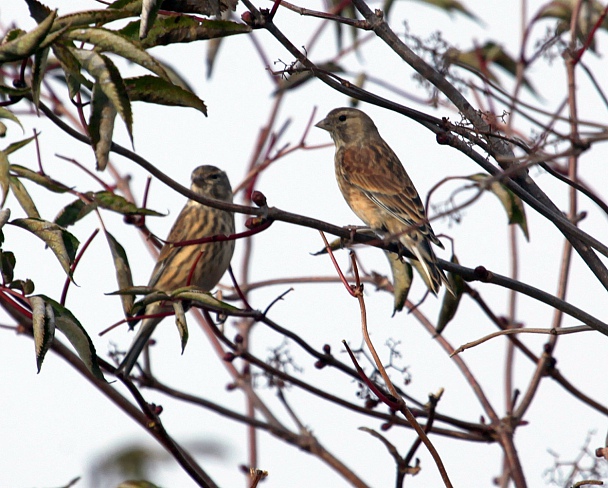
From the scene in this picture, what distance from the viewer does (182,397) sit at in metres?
3.61

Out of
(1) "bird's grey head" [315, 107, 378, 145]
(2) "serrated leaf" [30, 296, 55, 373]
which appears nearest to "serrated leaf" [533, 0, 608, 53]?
(1) "bird's grey head" [315, 107, 378, 145]

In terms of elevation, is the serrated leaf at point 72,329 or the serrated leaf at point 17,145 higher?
the serrated leaf at point 17,145

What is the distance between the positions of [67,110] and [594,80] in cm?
310

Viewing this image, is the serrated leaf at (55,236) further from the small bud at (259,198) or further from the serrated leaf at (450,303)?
the serrated leaf at (450,303)

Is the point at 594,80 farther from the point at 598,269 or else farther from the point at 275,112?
the point at 275,112

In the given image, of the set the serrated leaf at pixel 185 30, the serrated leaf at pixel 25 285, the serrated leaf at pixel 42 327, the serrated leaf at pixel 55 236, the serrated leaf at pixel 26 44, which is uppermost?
the serrated leaf at pixel 185 30

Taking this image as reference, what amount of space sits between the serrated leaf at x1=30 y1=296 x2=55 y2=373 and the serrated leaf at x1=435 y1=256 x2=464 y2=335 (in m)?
1.76

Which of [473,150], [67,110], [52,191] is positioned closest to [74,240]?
[52,191]

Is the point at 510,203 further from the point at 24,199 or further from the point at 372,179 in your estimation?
the point at 372,179

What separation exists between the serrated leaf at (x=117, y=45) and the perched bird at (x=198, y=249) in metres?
3.15

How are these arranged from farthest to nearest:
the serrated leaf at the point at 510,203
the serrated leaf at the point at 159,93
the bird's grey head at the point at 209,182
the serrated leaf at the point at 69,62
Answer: the bird's grey head at the point at 209,182, the serrated leaf at the point at 510,203, the serrated leaf at the point at 159,93, the serrated leaf at the point at 69,62

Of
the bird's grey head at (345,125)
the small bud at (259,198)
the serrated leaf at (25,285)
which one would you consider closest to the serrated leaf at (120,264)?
the serrated leaf at (25,285)

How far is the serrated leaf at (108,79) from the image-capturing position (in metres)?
1.99

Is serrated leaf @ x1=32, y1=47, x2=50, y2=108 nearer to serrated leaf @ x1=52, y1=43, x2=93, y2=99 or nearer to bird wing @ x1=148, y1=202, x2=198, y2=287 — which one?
serrated leaf @ x1=52, y1=43, x2=93, y2=99
